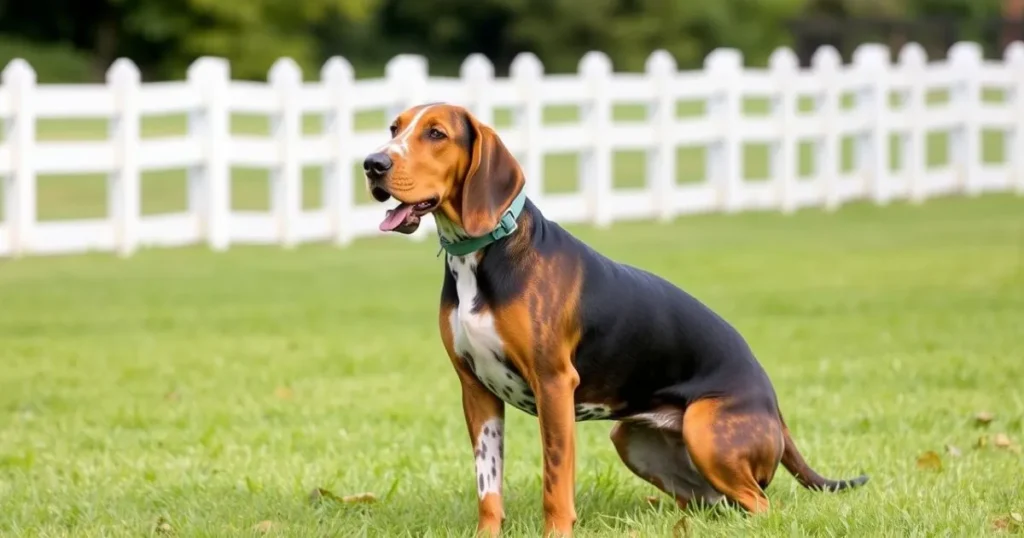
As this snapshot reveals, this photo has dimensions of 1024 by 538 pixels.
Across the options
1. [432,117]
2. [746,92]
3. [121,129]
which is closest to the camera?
[432,117]

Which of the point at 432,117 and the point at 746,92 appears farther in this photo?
the point at 746,92

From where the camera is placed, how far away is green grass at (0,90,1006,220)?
2130cm

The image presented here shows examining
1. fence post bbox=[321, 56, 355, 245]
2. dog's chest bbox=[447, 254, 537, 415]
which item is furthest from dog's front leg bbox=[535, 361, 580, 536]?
fence post bbox=[321, 56, 355, 245]

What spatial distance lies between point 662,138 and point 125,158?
657cm

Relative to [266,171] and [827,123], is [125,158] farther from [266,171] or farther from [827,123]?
[266,171]

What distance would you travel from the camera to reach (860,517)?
5.05 metres

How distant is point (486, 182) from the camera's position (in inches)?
193

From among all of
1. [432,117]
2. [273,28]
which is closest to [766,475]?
[432,117]

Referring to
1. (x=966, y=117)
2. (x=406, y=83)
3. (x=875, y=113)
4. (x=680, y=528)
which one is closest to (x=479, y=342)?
(x=680, y=528)

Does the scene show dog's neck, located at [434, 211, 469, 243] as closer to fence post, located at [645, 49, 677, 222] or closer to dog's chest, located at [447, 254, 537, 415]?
dog's chest, located at [447, 254, 537, 415]

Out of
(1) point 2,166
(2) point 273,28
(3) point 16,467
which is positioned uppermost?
(2) point 273,28

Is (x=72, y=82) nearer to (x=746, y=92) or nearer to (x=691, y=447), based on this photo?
(x=746, y=92)

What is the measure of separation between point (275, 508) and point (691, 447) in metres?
1.50

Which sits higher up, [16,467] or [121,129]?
[121,129]
